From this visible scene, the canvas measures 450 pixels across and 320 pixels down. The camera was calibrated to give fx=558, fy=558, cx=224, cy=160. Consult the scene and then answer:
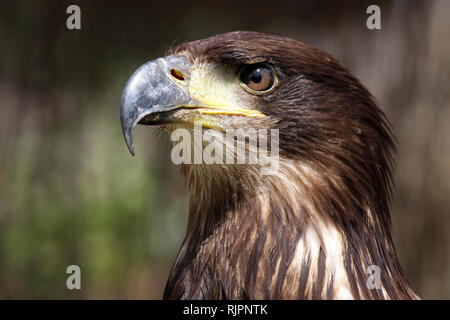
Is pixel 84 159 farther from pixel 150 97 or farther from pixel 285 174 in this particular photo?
pixel 285 174

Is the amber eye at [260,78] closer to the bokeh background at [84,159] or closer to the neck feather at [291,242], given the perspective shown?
the neck feather at [291,242]

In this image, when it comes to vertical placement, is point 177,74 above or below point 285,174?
above

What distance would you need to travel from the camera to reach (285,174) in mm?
1898

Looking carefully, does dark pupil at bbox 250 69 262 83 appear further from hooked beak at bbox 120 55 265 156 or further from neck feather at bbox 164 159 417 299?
neck feather at bbox 164 159 417 299

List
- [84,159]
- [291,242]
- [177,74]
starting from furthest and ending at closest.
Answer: [84,159] < [177,74] < [291,242]

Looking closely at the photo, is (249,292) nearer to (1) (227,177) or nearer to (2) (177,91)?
(1) (227,177)

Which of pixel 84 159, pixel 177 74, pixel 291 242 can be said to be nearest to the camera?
pixel 291 242

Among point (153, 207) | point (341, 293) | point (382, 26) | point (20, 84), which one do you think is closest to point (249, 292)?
point (341, 293)


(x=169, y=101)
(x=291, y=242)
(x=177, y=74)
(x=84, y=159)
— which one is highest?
(x=177, y=74)

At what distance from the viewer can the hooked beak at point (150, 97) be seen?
6.06ft

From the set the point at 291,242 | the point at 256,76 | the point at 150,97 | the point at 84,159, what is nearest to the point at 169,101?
the point at 150,97

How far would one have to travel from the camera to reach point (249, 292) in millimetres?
1830

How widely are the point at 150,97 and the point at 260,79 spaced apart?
0.39 metres

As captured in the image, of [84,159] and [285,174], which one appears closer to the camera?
[285,174]
